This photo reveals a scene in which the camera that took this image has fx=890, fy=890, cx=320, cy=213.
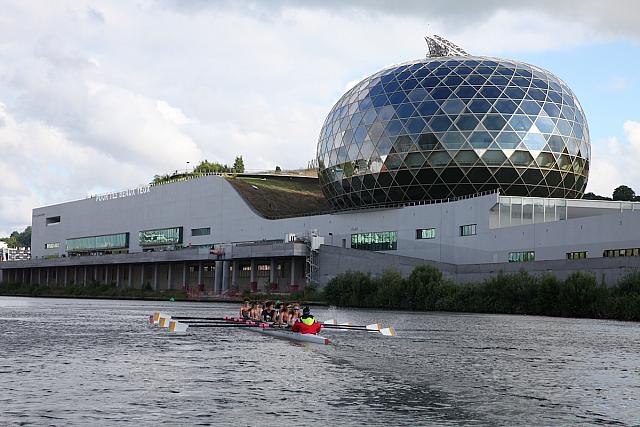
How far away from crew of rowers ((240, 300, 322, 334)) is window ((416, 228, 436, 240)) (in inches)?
1701

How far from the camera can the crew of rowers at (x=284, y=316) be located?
36.1 metres

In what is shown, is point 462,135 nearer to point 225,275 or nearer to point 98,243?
point 225,275

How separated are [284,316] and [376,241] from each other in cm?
5423

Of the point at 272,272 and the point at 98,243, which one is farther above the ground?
the point at 98,243

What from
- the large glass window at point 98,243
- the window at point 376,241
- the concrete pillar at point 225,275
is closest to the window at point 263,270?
the concrete pillar at point 225,275

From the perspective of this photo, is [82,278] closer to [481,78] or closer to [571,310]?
[481,78]

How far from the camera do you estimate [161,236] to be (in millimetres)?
131750

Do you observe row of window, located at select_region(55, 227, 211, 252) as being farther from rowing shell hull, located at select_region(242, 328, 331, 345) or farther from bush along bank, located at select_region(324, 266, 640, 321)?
rowing shell hull, located at select_region(242, 328, 331, 345)

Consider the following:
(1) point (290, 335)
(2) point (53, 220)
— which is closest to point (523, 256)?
(1) point (290, 335)

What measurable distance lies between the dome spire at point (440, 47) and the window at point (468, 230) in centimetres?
3378

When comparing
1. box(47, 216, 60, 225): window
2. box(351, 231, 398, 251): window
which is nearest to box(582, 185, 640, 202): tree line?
box(351, 231, 398, 251): window

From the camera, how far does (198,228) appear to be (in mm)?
123938

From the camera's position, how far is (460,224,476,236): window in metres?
83.8

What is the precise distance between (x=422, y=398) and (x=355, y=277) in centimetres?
5394
